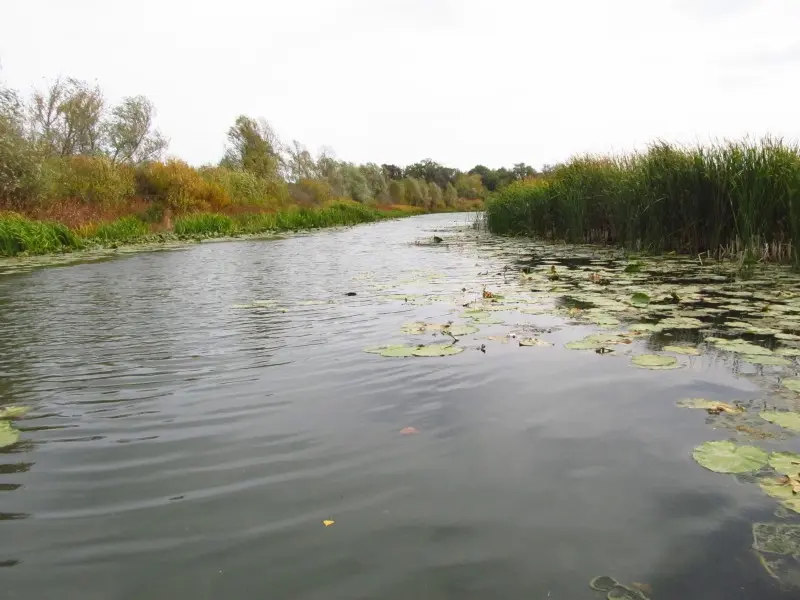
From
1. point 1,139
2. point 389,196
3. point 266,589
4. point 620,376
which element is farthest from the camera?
point 389,196

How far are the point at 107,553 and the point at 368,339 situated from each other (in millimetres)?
2668

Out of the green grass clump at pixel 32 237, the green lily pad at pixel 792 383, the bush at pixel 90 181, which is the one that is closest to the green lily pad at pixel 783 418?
the green lily pad at pixel 792 383

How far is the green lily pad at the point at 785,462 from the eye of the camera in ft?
6.17

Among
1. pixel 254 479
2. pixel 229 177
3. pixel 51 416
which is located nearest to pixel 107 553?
pixel 254 479

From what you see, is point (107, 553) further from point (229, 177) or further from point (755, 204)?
point (229, 177)

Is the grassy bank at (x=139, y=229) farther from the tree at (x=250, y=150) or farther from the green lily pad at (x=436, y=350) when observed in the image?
the green lily pad at (x=436, y=350)

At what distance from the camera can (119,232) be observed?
19766 mm

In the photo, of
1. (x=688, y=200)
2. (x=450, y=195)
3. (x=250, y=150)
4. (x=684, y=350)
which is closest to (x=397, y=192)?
(x=450, y=195)

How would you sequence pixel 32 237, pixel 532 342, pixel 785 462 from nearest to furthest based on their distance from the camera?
1. pixel 785 462
2. pixel 532 342
3. pixel 32 237

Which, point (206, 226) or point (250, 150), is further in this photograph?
point (250, 150)

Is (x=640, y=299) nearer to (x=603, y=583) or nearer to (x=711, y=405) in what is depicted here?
(x=711, y=405)

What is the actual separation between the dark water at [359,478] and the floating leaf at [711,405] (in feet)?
0.36

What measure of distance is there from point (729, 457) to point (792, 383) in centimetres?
114

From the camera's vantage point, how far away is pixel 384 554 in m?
1.55
